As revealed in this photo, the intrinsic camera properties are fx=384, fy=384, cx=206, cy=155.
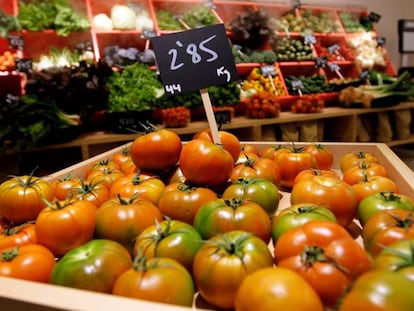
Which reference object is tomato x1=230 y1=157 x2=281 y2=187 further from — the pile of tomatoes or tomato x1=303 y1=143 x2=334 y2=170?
tomato x1=303 y1=143 x2=334 y2=170

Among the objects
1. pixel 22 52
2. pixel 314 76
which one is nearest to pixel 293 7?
pixel 314 76

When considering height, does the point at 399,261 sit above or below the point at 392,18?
below

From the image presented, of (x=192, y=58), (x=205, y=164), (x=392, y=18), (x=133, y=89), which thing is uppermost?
(x=392, y=18)

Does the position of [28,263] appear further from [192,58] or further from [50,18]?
[50,18]

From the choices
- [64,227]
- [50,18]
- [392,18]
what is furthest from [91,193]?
[392,18]

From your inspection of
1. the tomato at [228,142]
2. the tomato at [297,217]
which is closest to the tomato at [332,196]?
the tomato at [297,217]

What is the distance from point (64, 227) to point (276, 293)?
586 millimetres

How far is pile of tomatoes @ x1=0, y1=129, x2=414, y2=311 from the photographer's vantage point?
67 cm

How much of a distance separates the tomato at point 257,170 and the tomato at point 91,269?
23.3 inches

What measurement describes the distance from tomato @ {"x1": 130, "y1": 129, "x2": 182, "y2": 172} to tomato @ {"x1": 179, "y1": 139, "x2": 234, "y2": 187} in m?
0.11

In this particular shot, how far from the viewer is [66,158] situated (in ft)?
9.85

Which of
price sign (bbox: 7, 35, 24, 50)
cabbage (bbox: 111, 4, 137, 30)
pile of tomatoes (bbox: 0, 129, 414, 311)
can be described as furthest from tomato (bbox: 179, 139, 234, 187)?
cabbage (bbox: 111, 4, 137, 30)

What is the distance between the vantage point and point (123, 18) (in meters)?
3.85

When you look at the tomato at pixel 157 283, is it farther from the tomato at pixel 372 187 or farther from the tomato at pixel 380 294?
the tomato at pixel 372 187
